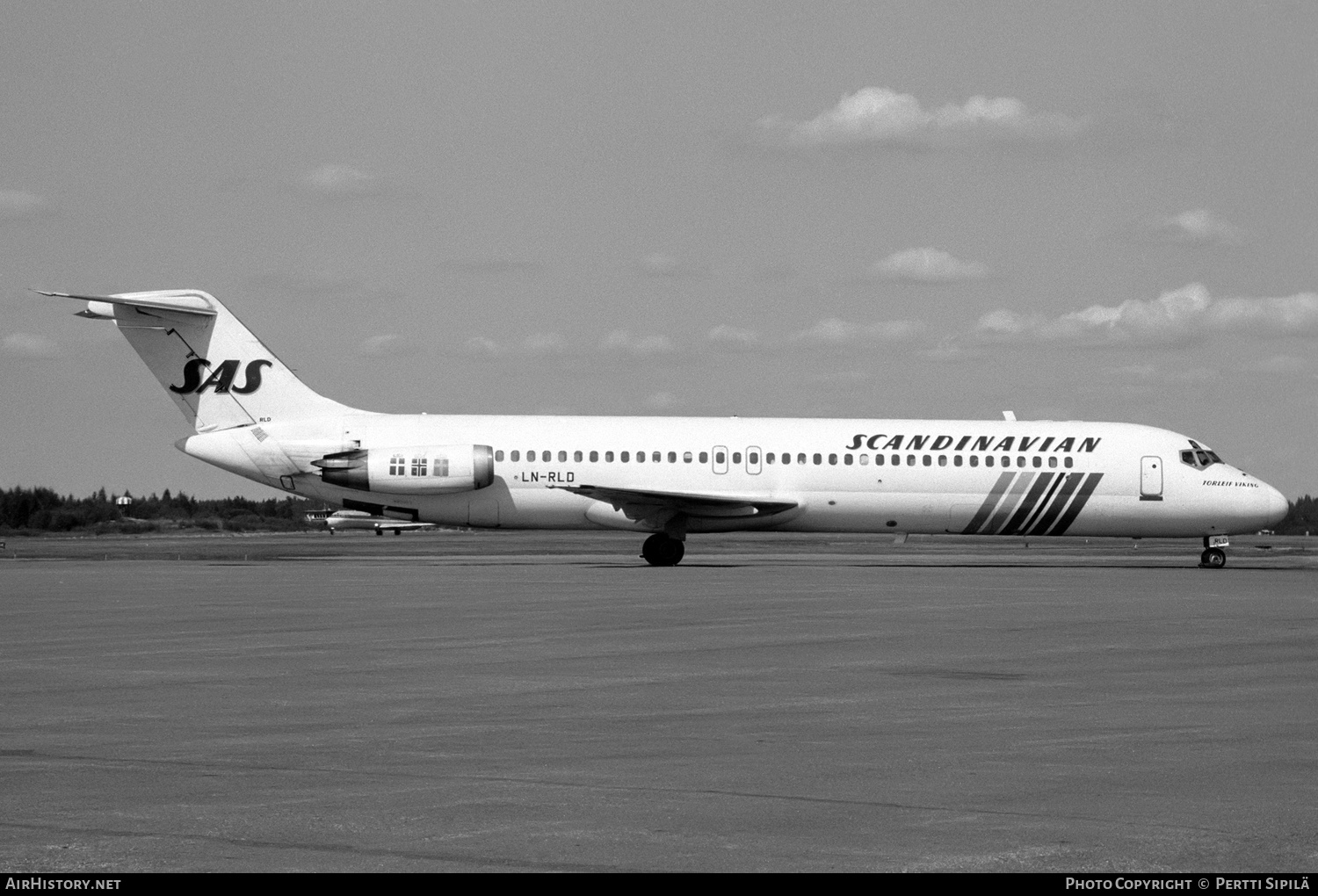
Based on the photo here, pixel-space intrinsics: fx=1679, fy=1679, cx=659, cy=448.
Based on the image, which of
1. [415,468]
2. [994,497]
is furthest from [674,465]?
[994,497]

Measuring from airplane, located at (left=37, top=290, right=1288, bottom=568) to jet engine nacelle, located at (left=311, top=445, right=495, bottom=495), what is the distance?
0.13ft

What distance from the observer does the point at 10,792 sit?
9.12m

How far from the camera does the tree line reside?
284 ft

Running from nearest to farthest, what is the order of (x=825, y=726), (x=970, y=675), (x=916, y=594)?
1. (x=825, y=726)
2. (x=970, y=675)
3. (x=916, y=594)

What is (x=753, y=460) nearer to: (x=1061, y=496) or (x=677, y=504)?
(x=677, y=504)

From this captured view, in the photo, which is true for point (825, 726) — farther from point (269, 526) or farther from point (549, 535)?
point (269, 526)

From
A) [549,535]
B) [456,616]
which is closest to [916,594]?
[456,616]

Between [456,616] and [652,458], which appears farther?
[652,458]

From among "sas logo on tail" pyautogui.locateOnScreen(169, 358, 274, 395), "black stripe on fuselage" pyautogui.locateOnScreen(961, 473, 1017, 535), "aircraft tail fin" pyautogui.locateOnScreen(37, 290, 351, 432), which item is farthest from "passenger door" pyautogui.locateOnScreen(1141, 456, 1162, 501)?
"sas logo on tail" pyautogui.locateOnScreen(169, 358, 274, 395)

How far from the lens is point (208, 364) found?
4053 centimetres

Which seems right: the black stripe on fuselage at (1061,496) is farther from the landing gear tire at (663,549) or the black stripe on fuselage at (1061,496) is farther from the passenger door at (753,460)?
the landing gear tire at (663,549)

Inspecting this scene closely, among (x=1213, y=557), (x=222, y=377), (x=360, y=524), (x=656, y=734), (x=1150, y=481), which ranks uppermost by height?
(x=222, y=377)

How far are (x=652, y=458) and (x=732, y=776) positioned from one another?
2999 cm

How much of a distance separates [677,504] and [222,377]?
1160cm
